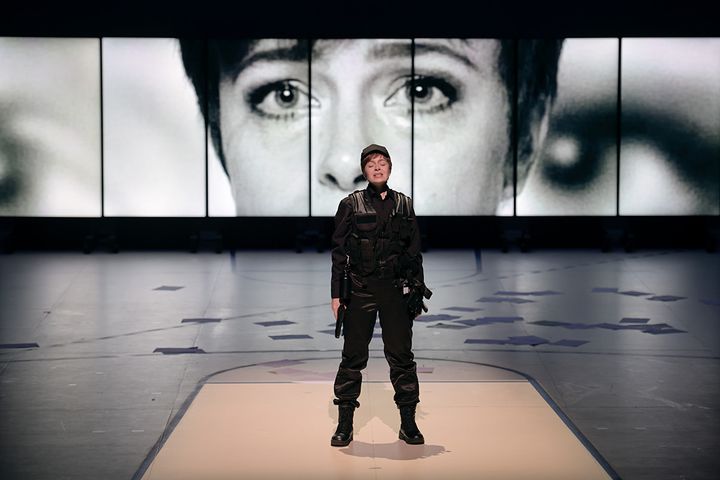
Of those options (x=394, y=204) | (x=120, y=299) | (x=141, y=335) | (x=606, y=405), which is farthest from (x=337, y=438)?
(x=120, y=299)

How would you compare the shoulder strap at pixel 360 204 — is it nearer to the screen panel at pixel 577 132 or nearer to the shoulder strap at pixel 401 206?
the shoulder strap at pixel 401 206

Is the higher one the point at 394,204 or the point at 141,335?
the point at 394,204

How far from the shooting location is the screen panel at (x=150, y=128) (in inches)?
811

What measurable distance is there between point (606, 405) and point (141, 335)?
16.9 ft

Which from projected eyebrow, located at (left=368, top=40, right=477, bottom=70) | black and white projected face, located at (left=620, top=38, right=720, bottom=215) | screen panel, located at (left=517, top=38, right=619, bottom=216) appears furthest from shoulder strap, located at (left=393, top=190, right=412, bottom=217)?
black and white projected face, located at (left=620, top=38, right=720, bottom=215)

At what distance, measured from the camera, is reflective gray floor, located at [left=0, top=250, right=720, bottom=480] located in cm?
790

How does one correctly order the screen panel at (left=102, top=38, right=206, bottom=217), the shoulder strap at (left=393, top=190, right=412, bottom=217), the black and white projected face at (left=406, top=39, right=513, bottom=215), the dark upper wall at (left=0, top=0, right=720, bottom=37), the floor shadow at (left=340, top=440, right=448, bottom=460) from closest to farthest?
the floor shadow at (left=340, top=440, right=448, bottom=460) → the shoulder strap at (left=393, top=190, right=412, bottom=217) → the dark upper wall at (left=0, top=0, right=720, bottom=37) → the screen panel at (left=102, top=38, right=206, bottom=217) → the black and white projected face at (left=406, top=39, right=513, bottom=215)

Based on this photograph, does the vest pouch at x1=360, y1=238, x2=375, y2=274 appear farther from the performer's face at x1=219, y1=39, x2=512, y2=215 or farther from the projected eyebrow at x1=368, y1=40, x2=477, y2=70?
the projected eyebrow at x1=368, y1=40, x2=477, y2=70

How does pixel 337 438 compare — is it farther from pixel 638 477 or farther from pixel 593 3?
pixel 593 3

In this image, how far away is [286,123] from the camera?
20.7 metres

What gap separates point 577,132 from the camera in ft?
68.5

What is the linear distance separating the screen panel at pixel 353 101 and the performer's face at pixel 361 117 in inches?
0.7

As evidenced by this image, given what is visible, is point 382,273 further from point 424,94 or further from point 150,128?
point 150,128

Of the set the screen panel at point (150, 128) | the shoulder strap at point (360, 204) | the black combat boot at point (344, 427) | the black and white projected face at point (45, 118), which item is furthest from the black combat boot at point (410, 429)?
the black and white projected face at point (45, 118)
